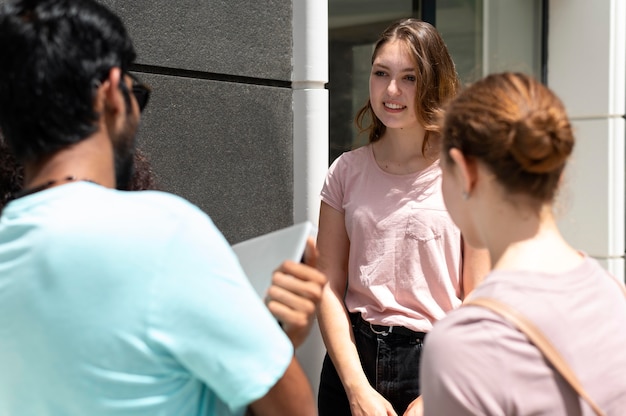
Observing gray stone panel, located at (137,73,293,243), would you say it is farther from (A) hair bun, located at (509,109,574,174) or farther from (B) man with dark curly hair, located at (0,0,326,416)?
(A) hair bun, located at (509,109,574,174)

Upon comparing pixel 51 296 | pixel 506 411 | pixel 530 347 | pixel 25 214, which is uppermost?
pixel 25 214

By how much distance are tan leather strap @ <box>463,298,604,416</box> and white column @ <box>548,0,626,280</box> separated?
5113 mm

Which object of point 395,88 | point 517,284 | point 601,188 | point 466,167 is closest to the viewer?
point 517,284

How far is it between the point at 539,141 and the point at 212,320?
0.69m

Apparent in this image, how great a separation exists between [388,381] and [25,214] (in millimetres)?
1632

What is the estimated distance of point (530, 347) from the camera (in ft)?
4.45

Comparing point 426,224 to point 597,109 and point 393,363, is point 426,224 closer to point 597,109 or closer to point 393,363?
point 393,363

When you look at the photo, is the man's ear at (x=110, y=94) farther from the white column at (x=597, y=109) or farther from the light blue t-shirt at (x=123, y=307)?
the white column at (x=597, y=109)

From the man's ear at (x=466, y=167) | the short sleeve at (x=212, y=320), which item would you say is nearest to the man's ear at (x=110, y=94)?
the short sleeve at (x=212, y=320)

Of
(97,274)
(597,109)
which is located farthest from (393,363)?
(597,109)

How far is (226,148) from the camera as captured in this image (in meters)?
3.24

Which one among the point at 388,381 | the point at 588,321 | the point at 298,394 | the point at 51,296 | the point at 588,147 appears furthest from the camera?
the point at 588,147

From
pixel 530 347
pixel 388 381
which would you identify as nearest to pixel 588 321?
pixel 530 347

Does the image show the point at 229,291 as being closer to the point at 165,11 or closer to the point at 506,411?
the point at 506,411
